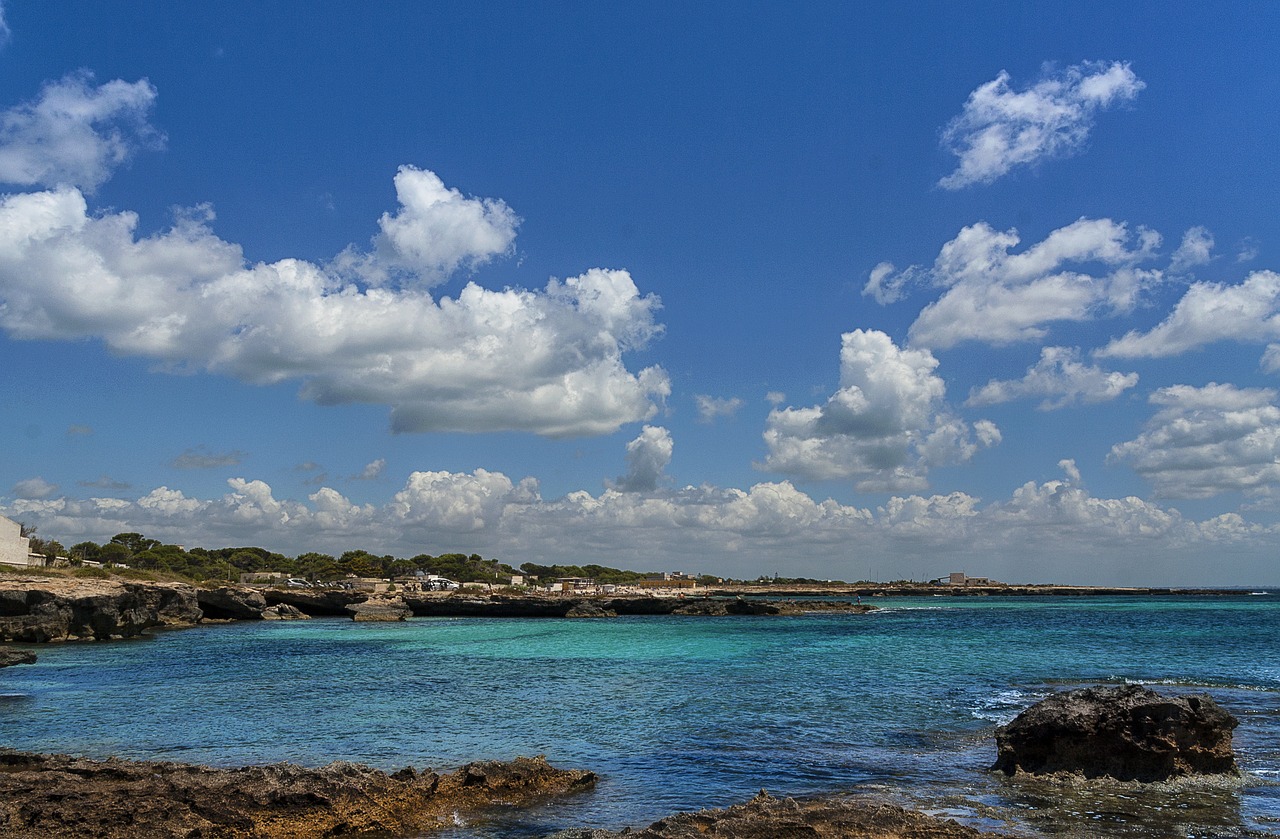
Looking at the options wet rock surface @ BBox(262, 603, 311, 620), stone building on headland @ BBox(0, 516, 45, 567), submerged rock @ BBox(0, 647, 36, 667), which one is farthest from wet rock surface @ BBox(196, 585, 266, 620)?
submerged rock @ BBox(0, 647, 36, 667)

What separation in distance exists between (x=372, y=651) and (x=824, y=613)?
72935 mm

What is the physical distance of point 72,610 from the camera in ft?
157

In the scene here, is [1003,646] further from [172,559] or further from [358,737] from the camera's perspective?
[172,559]

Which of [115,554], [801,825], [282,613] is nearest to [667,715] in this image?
[801,825]

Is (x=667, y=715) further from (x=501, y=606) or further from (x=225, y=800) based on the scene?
(x=501, y=606)

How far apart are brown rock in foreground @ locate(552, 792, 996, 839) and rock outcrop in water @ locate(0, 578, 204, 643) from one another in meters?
47.0

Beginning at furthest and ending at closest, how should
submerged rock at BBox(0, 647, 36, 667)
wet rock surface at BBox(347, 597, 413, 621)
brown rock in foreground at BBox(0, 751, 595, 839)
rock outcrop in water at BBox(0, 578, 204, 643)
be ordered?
1. wet rock surface at BBox(347, 597, 413, 621)
2. rock outcrop in water at BBox(0, 578, 204, 643)
3. submerged rock at BBox(0, 647, 36, 667)
4. brown rock in foreground at BBox(0, 751, 595, 839)

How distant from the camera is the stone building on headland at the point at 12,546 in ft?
217

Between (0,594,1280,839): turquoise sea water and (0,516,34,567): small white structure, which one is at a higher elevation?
(0,516,34,567): small white structure

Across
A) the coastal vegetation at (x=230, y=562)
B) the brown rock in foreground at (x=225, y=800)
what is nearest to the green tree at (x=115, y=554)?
the coastal vegetation at (x=230, y=562)

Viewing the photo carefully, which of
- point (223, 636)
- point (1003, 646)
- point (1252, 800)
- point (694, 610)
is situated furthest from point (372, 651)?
point (694, 610)

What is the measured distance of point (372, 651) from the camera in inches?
1916

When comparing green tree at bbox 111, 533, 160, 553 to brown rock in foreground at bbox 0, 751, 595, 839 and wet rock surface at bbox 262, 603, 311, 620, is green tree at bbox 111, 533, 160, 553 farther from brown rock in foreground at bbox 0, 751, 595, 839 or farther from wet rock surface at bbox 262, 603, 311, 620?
brown rock in foreground at bbox 0, 751, 595, 839

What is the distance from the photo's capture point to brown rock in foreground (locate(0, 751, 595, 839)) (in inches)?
444
